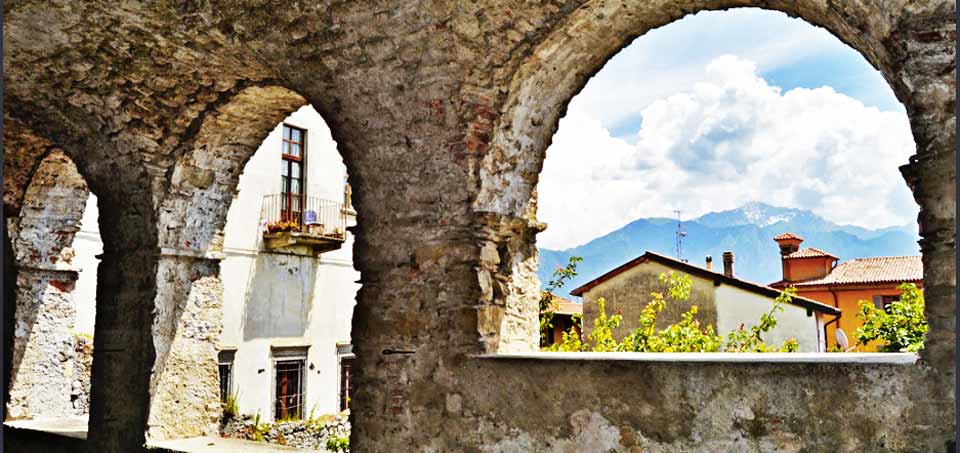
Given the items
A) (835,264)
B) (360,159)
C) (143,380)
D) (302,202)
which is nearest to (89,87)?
(143,380)

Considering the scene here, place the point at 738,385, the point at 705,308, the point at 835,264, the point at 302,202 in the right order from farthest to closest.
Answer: the point at 835,264 < the point at 302,202 < the point at 705,308 < the point at 738,385

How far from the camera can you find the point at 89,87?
5988 mm

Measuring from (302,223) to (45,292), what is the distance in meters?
6.45

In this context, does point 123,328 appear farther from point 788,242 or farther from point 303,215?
point 788,242

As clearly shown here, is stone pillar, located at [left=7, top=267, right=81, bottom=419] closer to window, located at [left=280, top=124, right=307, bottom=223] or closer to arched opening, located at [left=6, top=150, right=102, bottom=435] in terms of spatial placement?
arched opening, located at [left=6, top=150, right=102, bottom=435]

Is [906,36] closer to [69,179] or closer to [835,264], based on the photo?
[69,179]

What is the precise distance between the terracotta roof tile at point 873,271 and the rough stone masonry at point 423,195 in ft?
53.1

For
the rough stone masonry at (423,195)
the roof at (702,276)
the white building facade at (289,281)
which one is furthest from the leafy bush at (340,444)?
the roof at (702,276)

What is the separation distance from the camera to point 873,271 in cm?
2045

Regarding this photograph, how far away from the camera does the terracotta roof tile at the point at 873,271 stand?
19.5 metres

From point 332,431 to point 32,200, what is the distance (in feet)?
20.0

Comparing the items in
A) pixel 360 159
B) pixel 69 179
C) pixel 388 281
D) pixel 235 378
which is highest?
pixel 69 179

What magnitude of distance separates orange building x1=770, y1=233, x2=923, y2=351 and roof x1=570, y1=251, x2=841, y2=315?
7683mm

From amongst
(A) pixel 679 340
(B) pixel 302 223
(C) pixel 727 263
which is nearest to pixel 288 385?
(B) pixel 302 223
